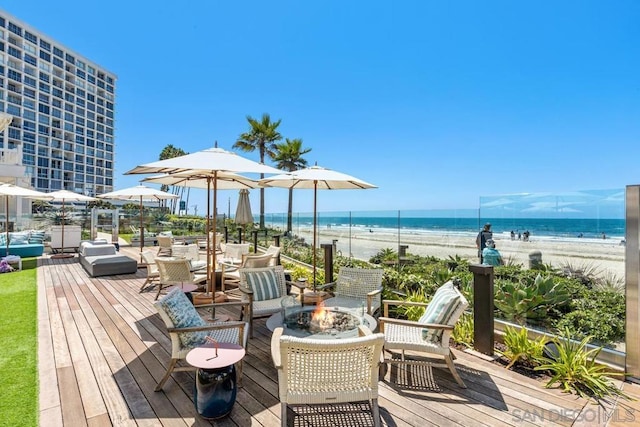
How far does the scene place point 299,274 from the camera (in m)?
7.34

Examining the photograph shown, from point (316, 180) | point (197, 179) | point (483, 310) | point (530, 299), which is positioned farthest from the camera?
point (197, 179)

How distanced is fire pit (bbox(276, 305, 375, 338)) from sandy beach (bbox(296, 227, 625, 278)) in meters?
2.78

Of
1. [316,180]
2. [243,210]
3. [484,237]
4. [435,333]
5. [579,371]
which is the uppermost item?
[316,180]

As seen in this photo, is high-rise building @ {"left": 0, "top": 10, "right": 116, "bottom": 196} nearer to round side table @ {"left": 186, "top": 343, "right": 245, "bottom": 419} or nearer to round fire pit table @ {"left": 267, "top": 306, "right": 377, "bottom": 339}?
round fire pit table @ {"left": 267, "top": 306, "right": 377, "bottom": 339}

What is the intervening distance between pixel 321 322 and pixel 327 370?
112 cm

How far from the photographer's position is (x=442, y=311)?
9.47 feet

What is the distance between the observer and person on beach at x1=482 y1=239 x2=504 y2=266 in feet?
17.5

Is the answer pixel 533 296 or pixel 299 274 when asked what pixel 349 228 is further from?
pixel 533 296

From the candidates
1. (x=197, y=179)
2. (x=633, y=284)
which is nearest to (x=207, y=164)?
(x=197, y=179)

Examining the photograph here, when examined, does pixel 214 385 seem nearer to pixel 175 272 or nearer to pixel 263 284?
pixel 263 284

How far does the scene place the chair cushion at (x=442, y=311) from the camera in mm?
2844

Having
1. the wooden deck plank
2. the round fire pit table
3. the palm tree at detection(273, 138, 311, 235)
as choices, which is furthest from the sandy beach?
the palm tree at detection(273, 138, 311, 235)

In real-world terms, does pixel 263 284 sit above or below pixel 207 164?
below

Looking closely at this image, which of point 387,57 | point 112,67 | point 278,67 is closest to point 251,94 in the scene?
point 278,67
